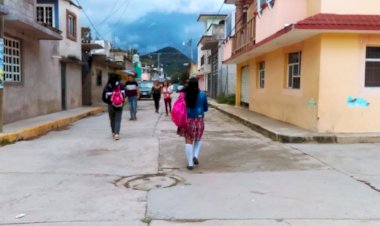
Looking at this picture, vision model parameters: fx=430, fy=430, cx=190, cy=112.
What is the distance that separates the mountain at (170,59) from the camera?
106188 millimetres

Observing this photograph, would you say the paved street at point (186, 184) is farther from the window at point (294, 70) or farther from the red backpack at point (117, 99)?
the window at point (294, 70)

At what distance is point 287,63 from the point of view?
1434cm

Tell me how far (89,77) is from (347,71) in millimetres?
18689

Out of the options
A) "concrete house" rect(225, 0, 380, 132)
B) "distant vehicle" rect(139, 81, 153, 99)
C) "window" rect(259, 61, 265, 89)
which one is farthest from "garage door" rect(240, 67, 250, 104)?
"distant vehicle" rect(139, 81, 153, 99)

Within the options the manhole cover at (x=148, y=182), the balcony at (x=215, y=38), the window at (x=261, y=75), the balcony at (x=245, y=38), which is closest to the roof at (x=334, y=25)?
the manhole cover at (x=148, y=182)

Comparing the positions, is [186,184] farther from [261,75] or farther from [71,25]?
[71,25]

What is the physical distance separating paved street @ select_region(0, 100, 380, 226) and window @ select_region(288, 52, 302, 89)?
137 inches

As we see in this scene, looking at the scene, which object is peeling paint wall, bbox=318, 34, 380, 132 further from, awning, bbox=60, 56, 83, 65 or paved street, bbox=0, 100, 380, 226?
awning, bbox=60, 56, 83, 65

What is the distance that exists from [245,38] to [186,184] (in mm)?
13720

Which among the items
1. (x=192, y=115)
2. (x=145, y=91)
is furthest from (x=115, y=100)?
(x=145, y=91)

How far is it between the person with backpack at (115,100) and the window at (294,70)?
5.53 metres

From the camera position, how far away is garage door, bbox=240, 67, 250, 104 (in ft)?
73.6

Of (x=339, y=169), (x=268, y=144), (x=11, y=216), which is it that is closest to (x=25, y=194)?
(x=11, y=216)

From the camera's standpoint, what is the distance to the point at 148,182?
6.58 meters
